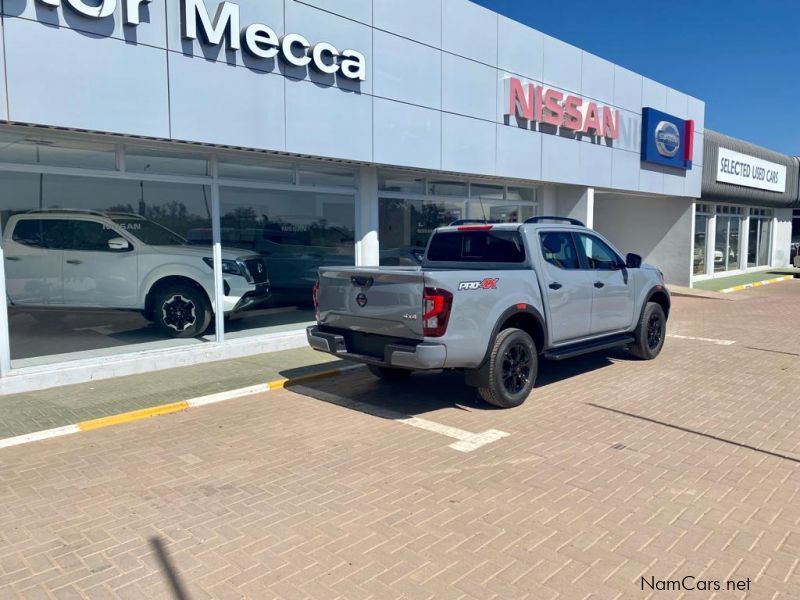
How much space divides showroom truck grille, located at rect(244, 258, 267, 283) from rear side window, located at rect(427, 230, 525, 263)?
3239 mm

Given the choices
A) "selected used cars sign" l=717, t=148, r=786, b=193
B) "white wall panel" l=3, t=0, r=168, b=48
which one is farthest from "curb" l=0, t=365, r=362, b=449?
"selected used cars sign" l=717, t=148, r=786, b=193

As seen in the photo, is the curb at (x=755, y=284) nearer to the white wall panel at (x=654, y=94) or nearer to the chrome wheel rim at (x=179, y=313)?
the white wall panel at (x=654, y=94)

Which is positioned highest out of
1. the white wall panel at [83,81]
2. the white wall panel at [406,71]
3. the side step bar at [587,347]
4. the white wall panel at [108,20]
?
the white wall panel at [406,71]

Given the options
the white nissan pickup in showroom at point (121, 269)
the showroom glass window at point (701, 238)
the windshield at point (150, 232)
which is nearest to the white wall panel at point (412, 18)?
the white nissan pickup in showroom at point (121, 269)

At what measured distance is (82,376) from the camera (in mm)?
7773

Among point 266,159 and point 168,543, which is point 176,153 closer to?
point 266,159

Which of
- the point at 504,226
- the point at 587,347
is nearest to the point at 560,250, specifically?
the point at 504,226

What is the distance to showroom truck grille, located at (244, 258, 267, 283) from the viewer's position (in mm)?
9898

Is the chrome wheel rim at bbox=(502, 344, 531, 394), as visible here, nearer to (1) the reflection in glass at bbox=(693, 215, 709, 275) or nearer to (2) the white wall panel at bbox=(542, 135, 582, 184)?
(2) the white wall panel at bbox=(542, 135, 582, 184)

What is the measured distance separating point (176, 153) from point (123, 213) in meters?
1.08

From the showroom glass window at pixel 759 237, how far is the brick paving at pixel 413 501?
24738 mm

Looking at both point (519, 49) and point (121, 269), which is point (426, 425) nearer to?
point (121, 269)

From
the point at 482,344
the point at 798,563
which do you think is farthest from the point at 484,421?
the point at 798,563

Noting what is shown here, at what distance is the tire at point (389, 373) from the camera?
25.6 ft
